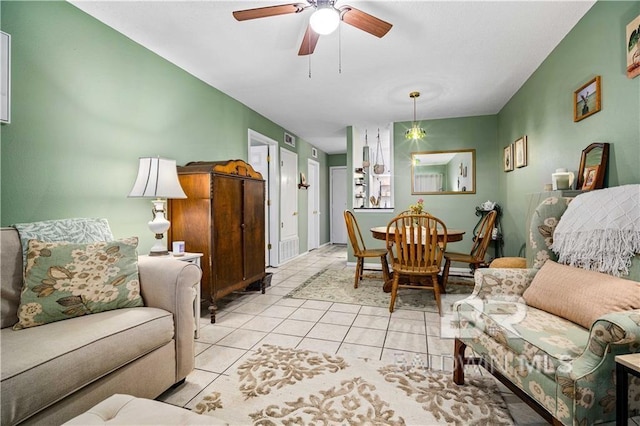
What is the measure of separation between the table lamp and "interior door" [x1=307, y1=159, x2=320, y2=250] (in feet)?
14.2

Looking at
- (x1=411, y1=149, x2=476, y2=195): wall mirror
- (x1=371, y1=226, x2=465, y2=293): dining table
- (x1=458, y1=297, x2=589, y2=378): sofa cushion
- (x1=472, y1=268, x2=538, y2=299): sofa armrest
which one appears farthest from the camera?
(x1=411, y1=149, x2=476, y2=195): wall mirror

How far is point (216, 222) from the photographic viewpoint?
275 centimetres

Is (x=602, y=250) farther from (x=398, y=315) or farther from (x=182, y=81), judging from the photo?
(x=182, y=81)

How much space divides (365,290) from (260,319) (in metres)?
1.44

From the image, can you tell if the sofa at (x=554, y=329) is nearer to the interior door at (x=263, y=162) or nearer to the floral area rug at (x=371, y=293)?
the floral area rug at (x=371, y=293)

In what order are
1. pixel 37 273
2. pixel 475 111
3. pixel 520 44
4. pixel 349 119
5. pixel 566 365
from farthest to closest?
pixel 349 119
pixel 475 111
pixel 520 44
pixel 37 273
pixel 566 365

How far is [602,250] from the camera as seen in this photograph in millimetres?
1511

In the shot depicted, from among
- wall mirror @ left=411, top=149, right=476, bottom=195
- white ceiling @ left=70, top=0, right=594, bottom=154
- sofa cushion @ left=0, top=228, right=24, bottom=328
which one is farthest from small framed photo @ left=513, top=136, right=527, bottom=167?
sofa cushion @ left=0, top=228, right=24, bottom=328

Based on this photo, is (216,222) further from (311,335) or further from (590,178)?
(590,178)

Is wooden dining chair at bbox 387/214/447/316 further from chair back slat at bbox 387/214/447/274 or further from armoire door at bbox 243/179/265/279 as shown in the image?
armoire door at bbox 243/179/265/279

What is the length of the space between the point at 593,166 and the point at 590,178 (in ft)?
0.28

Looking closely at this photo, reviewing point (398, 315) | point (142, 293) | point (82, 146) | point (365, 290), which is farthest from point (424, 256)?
→ point (82, 146)

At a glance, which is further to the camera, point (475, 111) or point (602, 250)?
point (475, 111)

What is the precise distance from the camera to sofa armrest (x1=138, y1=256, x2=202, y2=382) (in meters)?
1.65
